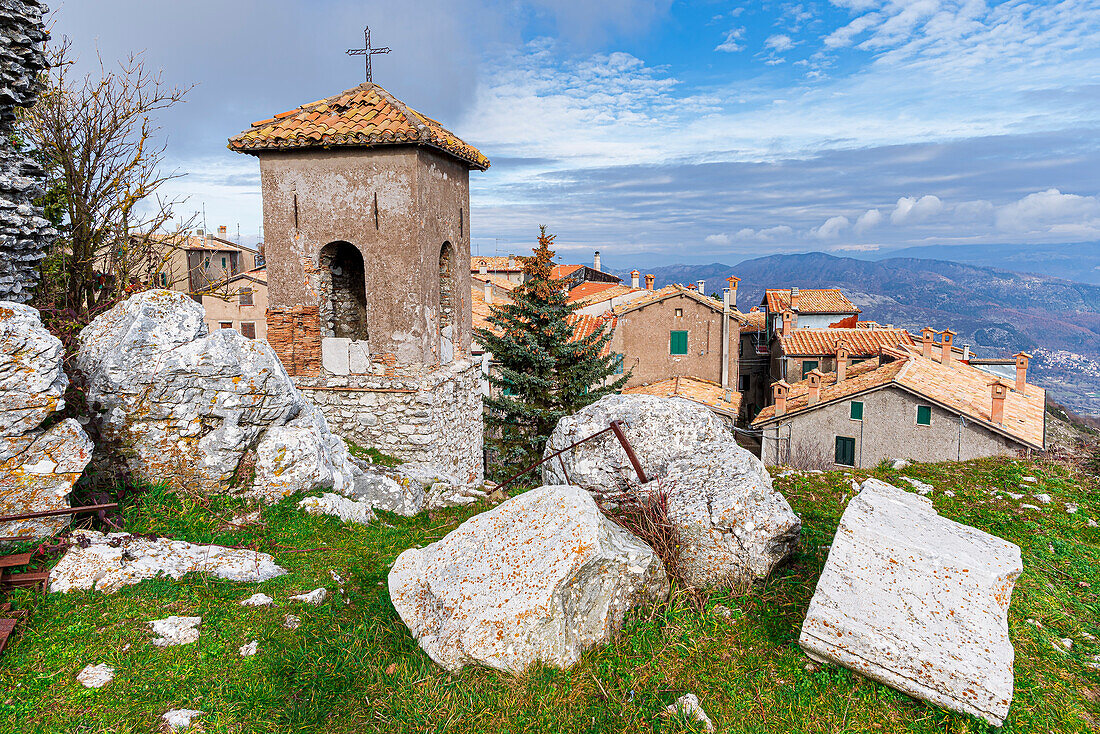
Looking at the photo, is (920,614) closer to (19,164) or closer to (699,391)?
(19,164)

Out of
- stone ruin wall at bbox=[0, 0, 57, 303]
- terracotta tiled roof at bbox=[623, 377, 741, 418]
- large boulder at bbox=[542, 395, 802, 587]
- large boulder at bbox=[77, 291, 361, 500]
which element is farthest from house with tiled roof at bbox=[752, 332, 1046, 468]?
stone ruin wall at bbox=[0, 0, 57, 303]

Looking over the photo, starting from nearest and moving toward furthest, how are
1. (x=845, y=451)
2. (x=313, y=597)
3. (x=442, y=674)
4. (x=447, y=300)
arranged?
(x=442, y=674), (x=313, y=597), (x=447, y=300), (x=845, y=451)

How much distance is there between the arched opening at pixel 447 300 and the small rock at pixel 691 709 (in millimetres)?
8840

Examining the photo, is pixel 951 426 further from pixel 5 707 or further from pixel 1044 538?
pixel 5 707

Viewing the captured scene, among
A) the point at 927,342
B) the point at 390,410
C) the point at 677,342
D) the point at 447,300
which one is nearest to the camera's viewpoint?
the point at 390,410

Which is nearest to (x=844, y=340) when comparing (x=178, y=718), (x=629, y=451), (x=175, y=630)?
(x=629, y=451)

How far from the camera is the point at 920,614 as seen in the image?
425 centimetres

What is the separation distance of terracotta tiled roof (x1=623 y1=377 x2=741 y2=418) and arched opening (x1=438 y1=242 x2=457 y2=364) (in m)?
17.5

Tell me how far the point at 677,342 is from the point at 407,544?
27.5m

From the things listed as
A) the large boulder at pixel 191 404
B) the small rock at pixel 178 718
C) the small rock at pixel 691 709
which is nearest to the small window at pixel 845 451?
the large boulder at pixel 191 404

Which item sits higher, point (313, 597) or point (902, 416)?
point (313, 597)

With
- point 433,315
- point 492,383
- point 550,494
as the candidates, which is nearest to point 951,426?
point 492,383

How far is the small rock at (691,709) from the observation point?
13.2ft

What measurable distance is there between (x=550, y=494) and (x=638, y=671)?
1.53 meters
